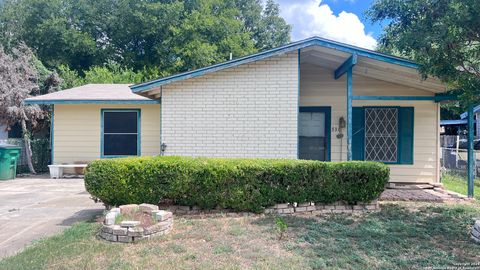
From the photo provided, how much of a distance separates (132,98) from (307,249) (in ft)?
28.9

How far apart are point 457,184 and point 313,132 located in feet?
16.6

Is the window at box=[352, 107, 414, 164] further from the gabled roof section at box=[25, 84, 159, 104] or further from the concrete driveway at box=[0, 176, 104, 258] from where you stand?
the concrete driveway at box=[0, 176, 104, 258]

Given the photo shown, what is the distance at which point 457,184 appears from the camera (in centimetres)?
1071

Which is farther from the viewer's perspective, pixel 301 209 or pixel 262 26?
pixel 262 26

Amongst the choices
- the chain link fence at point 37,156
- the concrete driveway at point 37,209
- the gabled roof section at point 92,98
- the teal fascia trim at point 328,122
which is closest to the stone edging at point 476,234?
the teal fascia trim at point 328,122

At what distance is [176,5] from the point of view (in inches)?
1049

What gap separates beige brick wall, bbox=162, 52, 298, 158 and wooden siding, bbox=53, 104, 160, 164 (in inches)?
149

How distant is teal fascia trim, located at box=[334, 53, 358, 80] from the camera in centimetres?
755

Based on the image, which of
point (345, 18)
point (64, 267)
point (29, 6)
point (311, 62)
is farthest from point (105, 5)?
point (64, 267)

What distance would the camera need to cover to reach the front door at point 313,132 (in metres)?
9.55

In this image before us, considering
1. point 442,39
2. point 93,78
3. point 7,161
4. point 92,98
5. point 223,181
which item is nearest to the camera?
point 442,39

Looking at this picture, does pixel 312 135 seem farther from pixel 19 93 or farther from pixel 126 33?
pixel 126 33

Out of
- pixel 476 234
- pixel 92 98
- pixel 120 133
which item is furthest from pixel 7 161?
pixel 476 234

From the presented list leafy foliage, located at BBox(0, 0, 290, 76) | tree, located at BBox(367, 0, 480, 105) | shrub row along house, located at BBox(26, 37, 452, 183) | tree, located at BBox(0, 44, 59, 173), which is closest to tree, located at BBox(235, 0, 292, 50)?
leafy foliage, located at BBox(0, 0, 290, 76)
